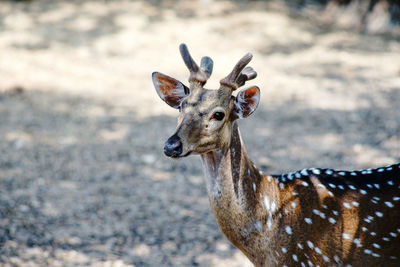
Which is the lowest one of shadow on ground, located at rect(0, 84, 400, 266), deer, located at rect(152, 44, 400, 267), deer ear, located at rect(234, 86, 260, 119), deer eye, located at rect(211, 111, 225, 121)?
shadow on ground, located at rect(0, 84, 400, 266)

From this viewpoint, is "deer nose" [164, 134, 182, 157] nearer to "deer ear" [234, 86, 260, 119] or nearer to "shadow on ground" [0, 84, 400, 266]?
"deer ear" [234, 86, 260, 119]

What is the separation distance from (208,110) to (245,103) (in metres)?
0.27

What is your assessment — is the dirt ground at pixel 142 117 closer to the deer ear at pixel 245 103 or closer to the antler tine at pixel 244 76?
the deer ear at pixel 245 103

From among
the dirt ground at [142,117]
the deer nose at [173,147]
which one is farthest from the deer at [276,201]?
the dirt ground at [142,117]

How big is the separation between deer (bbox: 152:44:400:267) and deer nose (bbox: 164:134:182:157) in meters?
0.11

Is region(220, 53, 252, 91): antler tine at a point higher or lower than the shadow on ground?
higher

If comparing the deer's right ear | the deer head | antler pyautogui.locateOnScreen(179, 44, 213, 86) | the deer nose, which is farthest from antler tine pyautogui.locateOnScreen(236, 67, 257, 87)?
the deer nose

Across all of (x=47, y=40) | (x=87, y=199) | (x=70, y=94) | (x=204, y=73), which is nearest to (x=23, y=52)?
(x=47, y=40)

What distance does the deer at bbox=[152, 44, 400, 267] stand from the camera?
2.70m

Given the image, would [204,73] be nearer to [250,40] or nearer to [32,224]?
[32,224]

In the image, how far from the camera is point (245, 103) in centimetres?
280

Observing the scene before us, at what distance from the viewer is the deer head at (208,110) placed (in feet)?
8.47

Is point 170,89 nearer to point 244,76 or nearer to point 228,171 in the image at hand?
point 244,76

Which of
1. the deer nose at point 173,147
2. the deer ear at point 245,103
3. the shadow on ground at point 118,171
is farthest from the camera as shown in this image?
the shadow on ground at point 118,171
